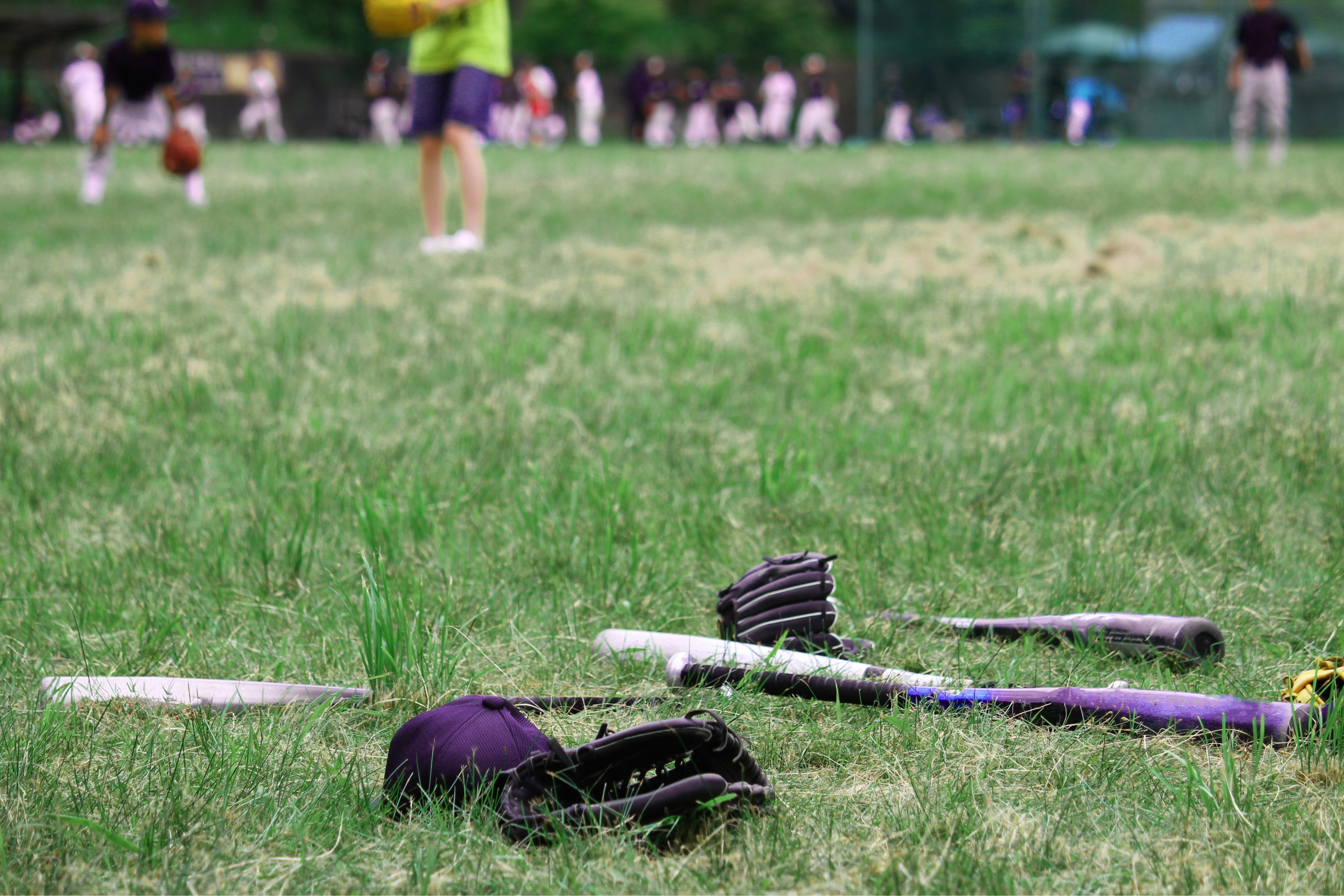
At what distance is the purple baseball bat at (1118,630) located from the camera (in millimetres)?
1963

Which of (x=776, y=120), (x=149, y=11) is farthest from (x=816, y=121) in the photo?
(x=149, y=11)

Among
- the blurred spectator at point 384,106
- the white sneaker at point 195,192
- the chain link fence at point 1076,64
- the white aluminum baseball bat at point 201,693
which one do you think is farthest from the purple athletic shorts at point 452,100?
the blurred spectator at point 384,106

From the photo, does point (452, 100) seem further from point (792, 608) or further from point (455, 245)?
point (792, 608)

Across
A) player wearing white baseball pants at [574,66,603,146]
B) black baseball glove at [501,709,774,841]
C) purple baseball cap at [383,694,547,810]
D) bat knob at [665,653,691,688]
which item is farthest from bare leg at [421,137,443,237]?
player wearing white baseball pants at [574,66,603,146]

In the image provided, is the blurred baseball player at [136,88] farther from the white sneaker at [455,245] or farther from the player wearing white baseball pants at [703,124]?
the player wearing white baseball pants at [703,124]

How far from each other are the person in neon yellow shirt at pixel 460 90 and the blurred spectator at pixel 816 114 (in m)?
26.0

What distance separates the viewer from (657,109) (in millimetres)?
35844

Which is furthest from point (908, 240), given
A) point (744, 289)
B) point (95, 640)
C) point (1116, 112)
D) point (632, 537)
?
point (1116, 112)

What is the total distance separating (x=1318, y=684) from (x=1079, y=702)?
31cm

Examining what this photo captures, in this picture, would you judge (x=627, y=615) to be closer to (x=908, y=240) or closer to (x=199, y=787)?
(x=199, y=787)

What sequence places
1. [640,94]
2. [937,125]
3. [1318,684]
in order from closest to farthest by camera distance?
[1318,684], [937,125], [640,94]

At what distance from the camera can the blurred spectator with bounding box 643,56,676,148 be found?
34250 mm

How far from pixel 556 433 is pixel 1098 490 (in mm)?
1341

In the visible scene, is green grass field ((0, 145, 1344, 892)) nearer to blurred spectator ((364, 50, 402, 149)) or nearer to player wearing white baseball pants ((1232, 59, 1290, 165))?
player wearing white baseball pants ((1232, 59, 1290, 165))
